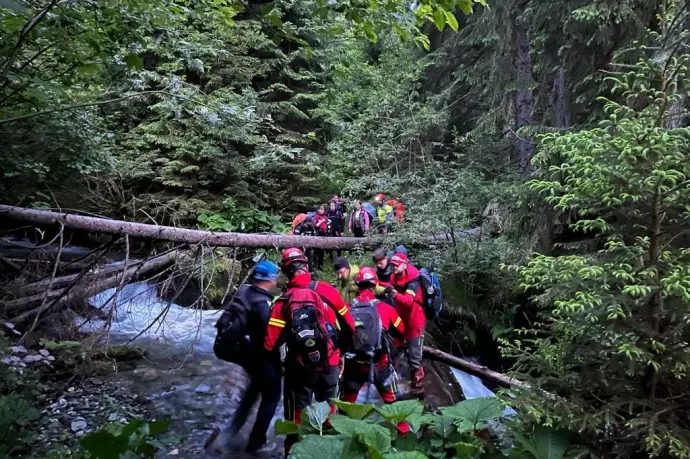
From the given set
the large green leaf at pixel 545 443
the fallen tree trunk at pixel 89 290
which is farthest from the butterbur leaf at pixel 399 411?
the fallen tree trunk at pixel 89 290

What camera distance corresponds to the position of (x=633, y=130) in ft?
8.55

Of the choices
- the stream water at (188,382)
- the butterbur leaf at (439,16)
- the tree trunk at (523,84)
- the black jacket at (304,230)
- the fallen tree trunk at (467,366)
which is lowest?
the stream water at (188,382)

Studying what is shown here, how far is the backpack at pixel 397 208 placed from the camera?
37.6 feet

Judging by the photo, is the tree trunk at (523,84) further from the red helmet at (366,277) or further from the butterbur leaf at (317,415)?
the butterbur leaf at (317,415)

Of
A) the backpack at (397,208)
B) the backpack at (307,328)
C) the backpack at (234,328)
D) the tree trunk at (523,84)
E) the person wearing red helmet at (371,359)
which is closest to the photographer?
the backpack at (307,328)

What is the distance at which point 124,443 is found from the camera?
2.46m

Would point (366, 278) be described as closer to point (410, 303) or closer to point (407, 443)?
point (410, 303)

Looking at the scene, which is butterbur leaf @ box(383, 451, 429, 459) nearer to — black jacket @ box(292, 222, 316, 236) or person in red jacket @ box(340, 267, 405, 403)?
person in red jacket @ box(340, 267, 405, 403)

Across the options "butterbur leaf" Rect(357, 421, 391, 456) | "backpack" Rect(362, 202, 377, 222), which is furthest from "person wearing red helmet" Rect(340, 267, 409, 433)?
"backpack" Rect(362, 202, 377, 222)

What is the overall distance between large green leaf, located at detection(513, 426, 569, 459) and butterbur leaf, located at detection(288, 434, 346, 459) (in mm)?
1089

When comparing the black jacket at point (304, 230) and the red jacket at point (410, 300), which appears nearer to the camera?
the red jacket at point (410, 300)

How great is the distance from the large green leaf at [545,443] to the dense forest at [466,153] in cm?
3

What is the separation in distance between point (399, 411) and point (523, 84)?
10.5m

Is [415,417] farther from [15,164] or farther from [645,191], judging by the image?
[15,164]
